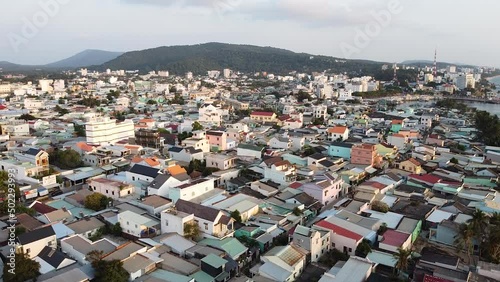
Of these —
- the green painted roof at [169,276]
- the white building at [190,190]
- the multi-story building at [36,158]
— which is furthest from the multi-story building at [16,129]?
the green painted roof at [169,276]

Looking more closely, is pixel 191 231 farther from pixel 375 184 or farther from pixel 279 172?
pixel 375 184

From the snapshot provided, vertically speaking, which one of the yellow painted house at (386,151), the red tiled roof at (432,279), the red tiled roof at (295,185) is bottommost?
the red tiled roof at (432,279)

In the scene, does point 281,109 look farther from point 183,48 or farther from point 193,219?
point 183,48

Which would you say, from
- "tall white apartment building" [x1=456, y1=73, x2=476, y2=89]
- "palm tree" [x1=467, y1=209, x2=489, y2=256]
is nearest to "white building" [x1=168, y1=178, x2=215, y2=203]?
"palm tree" [x1=467, y1=209, x2=489, y2=256]

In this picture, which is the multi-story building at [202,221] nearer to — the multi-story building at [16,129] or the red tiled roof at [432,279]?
the red tiled roof at [432,279]

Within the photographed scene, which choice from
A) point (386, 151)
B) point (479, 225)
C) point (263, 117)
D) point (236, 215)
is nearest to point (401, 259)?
point (479, 225)

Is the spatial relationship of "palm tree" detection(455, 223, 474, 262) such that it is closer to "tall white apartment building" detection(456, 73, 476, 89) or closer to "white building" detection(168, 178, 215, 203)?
"white building" detection(168, 178, 215, 203)

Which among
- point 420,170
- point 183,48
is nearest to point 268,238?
point 420,170
